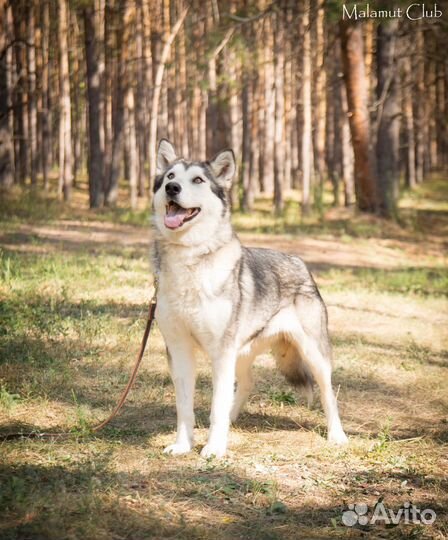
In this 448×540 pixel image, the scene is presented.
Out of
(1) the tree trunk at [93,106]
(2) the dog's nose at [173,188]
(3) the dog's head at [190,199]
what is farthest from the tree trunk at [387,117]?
(2) the dog's nose at [173,188]

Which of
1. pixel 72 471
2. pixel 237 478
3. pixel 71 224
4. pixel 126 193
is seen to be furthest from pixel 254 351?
pixel 126 193

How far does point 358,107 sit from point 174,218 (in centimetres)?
1572

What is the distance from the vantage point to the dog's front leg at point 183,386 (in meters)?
5.22

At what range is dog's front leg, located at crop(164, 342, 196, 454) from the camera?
5.22 meters

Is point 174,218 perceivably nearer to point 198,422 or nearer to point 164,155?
point 164,155

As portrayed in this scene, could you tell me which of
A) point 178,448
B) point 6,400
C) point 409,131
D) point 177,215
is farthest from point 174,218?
point 409,131

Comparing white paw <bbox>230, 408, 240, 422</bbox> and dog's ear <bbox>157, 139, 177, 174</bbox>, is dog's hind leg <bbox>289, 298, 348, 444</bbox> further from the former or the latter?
dog's ear <bbox>157, 139, 177, 174</bbox>

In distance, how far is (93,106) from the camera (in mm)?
22375

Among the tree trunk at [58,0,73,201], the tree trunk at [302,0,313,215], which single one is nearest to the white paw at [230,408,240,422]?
the tree trunk at [302,0,313,215]

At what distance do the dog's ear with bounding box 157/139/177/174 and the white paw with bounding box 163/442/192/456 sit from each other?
2.06 meters

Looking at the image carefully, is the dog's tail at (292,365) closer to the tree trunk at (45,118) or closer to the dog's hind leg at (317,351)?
the dog's hind leg at (317,351)

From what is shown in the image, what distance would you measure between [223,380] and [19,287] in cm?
551

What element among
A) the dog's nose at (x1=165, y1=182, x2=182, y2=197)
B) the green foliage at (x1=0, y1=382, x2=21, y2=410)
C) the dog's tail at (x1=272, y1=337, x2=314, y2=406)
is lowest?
the green foliage at (x1=0, y1=382, x2=21, y2=410)

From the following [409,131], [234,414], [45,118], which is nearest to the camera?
[234,414]
